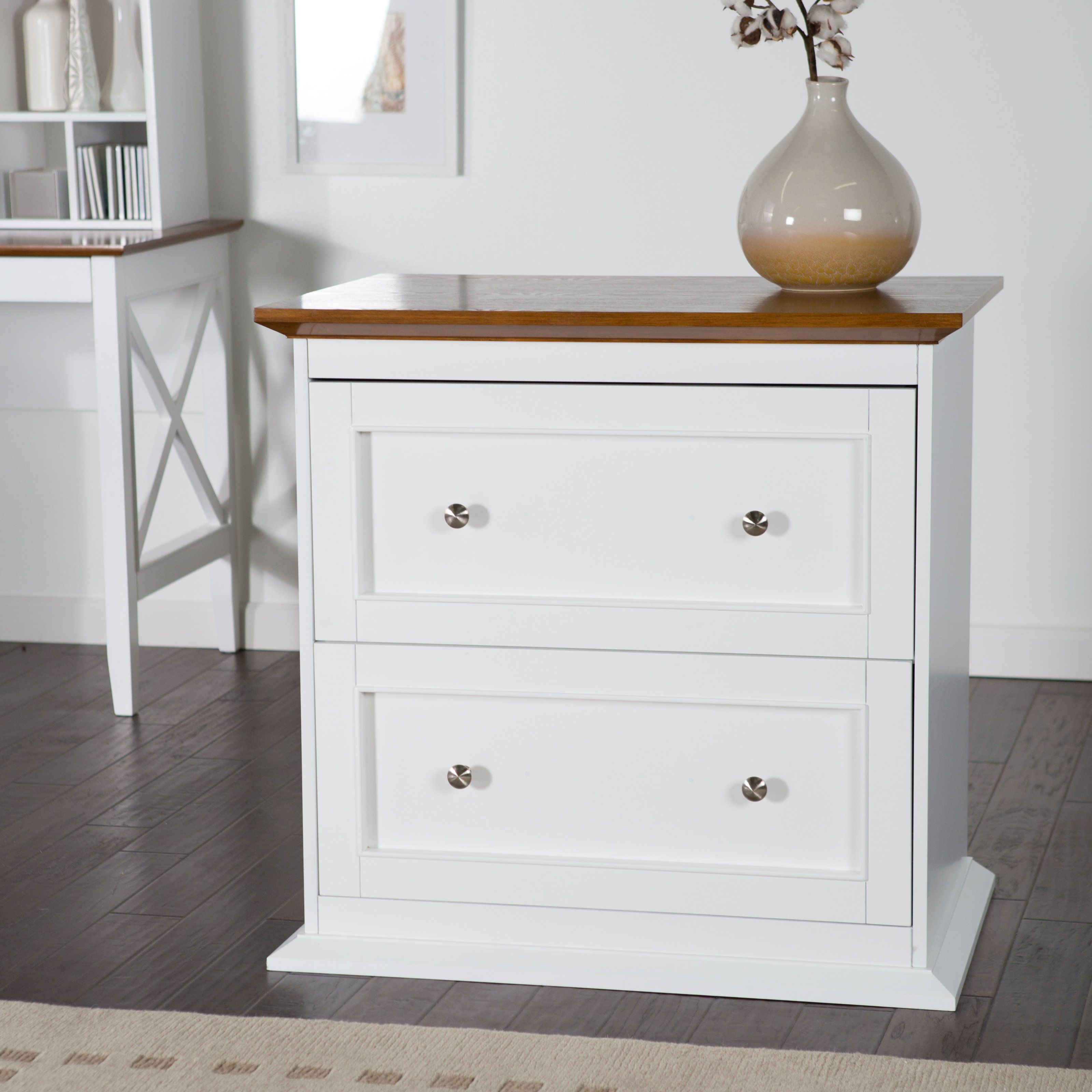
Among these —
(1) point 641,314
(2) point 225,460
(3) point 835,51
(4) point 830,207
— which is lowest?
(2) point 225,460

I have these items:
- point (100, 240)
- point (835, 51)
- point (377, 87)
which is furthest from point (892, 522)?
point (377, 87)

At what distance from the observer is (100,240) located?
298 cm

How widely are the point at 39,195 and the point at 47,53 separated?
28 centimetres

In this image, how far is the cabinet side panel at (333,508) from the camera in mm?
1799

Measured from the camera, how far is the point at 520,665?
181 cm

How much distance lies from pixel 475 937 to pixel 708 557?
525 mm

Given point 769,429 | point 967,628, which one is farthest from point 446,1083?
point 967,628

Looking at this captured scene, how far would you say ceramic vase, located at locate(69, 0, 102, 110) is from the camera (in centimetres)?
319

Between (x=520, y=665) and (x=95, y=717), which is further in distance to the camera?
(x=95, y=717)

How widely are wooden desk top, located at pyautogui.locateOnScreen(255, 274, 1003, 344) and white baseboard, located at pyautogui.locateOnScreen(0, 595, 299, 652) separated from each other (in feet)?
5.36

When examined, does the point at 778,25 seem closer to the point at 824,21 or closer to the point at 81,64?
the point at 824,21

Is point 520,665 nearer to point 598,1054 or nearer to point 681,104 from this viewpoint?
point 598,1054

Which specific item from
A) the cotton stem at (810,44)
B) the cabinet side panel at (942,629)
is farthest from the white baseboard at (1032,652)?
the cotton stem at (810,44)

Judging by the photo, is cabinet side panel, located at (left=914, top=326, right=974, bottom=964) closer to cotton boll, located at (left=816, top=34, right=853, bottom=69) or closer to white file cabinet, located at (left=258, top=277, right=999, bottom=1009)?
white file cabinet, located at (left=258, top=277, right=999, bottom=1009)
